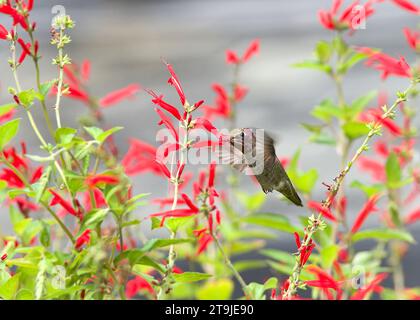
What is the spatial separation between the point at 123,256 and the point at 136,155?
1.22 feet

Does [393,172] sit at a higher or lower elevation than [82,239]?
higher

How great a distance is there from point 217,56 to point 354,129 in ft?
8.12

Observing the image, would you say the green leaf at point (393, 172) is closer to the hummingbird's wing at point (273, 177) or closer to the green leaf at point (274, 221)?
the green leaf at point (274, 221)

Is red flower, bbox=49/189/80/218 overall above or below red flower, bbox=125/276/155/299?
above

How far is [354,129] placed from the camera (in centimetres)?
111

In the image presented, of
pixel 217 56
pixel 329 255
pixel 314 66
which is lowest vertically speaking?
pixel 329 255

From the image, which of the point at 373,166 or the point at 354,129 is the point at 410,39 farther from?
the point at 373,166

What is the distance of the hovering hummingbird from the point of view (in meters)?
0.70

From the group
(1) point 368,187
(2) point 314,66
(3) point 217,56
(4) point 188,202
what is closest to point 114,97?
(2) point 314,66

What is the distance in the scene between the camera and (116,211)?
A: 734mm

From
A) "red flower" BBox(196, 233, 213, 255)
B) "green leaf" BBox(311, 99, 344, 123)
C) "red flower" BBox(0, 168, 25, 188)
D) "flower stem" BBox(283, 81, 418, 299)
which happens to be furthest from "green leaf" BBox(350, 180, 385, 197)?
"red flower" BBox(0, 168, 25, 188)

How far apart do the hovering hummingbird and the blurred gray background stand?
1675 mm

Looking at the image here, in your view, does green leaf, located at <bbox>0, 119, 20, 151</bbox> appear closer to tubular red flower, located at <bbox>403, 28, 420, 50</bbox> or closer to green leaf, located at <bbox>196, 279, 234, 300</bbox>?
green leaf, located at <bbox>196, 279, 234, 300</bbox>
